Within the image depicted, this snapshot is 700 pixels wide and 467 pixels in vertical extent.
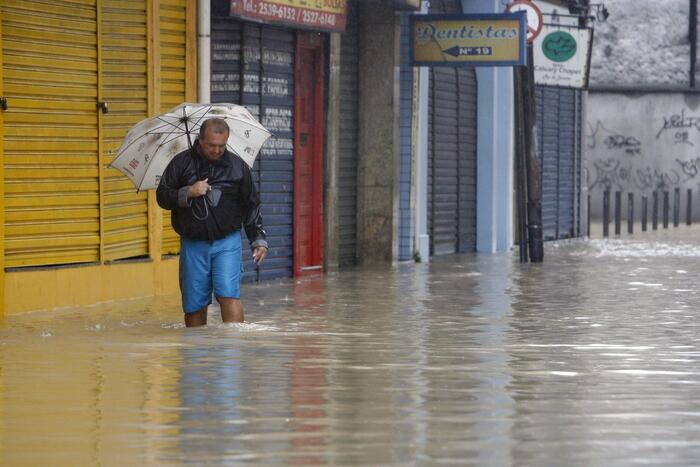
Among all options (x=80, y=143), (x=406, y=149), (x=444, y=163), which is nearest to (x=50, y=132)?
(x=80, y=143)

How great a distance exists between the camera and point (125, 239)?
15.6 meters

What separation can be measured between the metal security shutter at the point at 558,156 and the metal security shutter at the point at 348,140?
24.5 ft

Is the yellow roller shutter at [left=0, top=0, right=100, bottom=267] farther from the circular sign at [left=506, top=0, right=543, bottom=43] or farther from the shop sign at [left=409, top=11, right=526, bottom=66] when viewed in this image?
the circular sign at [left=506, top=0, right=543, bottom=43]

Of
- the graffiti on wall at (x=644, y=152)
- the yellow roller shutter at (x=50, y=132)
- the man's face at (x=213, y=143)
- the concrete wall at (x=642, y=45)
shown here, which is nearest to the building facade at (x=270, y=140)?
the yellow roller shutter at (x=50, y=132)

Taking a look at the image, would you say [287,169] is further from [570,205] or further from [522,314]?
[570,205]

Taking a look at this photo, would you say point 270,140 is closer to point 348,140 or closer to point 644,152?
point 348,140

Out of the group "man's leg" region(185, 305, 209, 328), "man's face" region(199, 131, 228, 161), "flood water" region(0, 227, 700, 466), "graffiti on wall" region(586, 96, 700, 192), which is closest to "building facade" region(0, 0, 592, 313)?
"flood water" region(0, 227, 700, 466)

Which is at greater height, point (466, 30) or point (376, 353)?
point (466, 30)

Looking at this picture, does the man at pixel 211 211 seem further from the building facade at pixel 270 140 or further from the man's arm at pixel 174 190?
the building facade at pixel 270 140

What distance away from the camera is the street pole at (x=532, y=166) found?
72.0 feet

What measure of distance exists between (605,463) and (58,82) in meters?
8.49

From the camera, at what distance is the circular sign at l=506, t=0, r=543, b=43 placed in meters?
22.8

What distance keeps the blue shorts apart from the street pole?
10637mm

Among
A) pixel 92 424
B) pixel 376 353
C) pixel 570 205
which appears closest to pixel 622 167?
pixel 570 205
